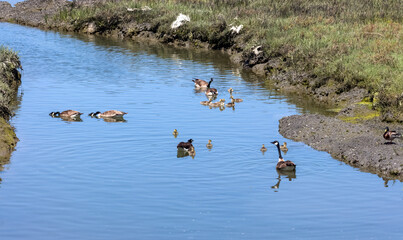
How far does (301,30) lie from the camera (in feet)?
150

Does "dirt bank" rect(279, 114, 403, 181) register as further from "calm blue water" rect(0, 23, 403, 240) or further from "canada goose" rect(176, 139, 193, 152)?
"canada goose" rect(176, 139, 193, 152)

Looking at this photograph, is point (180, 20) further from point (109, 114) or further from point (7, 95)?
point (109, 114)

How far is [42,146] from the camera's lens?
79.6ft

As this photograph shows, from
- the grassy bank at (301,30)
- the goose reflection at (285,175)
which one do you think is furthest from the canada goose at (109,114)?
the grassy bank at (301,30)

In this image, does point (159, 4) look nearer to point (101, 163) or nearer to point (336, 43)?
point (336, 43)

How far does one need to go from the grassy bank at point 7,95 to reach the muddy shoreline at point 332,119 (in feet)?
34.6

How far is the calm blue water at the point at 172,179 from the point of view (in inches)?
659

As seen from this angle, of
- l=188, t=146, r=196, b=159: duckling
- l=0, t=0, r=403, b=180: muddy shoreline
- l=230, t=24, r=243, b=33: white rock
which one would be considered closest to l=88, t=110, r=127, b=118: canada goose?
l=188, t=146, r=196, b=159: duckling

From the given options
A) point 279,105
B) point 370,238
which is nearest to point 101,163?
point 370,238

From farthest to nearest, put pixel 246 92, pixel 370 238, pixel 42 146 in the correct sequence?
pixel 246 92
pixel 42 146
pixel 370 238

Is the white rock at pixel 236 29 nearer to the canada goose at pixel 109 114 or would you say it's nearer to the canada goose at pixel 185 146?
the canada goose at pixel 109 114

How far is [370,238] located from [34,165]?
36.6 feet

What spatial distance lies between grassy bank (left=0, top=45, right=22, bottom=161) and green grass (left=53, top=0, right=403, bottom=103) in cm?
1564

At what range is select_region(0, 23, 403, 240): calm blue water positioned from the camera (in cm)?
1675
